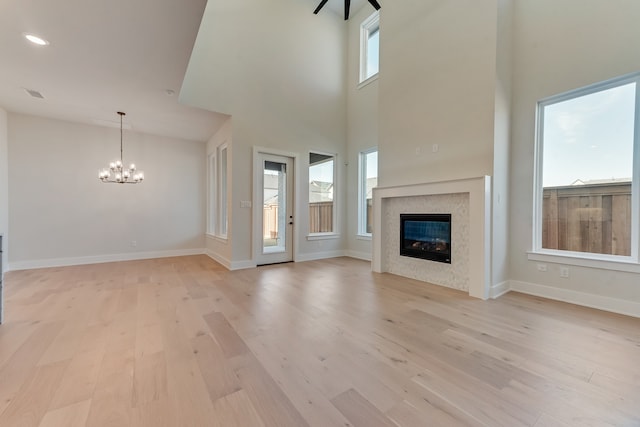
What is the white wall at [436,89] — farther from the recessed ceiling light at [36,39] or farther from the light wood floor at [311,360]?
the recessed ceiling light at [36,39]

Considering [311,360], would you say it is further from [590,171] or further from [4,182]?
[4,182]

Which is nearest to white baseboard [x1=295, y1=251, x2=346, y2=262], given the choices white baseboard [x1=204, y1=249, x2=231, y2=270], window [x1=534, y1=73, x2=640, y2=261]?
white baseboard [x1=204, y1=249, x2=231, y2=270]

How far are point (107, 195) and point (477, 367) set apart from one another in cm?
678

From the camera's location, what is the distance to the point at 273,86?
5168mm

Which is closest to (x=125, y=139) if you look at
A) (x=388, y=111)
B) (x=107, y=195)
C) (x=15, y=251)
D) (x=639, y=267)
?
(x=107, y=195)

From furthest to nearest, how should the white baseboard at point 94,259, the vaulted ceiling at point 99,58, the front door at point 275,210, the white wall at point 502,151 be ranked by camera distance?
1. the front door at point 275,210
2. the white baseboard at point 94,259
3. the white wall at point 502,151
4. the vaulted ceiling at point 99,58

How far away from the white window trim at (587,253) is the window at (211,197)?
5.90m

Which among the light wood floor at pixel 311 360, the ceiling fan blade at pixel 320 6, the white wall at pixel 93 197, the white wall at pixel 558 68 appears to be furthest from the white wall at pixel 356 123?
the white wall at pixel 93 197

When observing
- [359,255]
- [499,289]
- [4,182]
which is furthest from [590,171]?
[4,182]

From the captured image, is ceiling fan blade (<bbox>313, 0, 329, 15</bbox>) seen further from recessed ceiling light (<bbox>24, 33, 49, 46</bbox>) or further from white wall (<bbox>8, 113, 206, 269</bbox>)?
recessed ceiling light (<bbox>24, 33, 49, 46</bbox>)

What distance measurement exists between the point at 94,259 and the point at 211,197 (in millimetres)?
2573

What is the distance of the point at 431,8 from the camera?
154 inches

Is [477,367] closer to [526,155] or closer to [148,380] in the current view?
[148,380]

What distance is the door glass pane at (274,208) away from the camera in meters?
5.18
